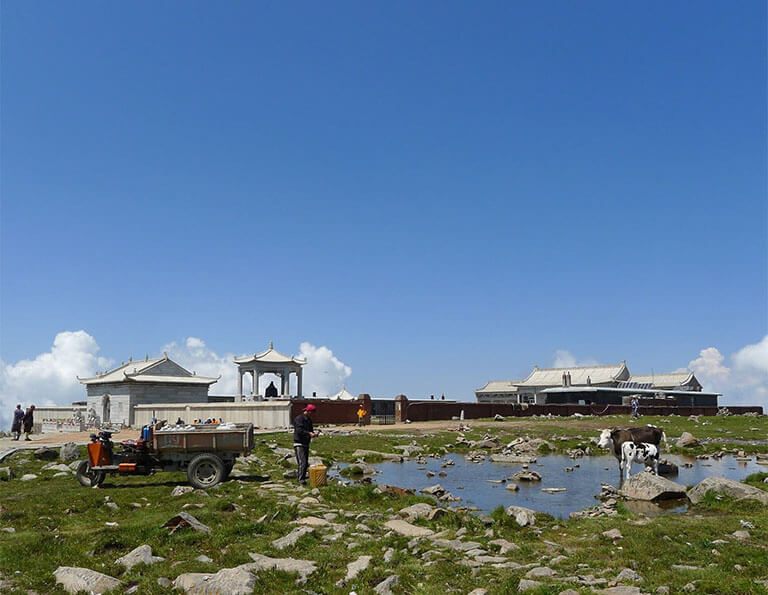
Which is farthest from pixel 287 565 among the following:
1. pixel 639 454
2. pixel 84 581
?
pixel 639 454

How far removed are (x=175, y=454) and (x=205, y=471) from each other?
0.99m

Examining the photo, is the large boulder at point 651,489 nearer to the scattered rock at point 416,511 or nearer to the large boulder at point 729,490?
the large boulder at point 729,490

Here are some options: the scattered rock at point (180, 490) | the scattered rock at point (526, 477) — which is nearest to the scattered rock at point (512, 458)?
the scattered rock at point (526, 477)

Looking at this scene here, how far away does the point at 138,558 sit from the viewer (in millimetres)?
9523

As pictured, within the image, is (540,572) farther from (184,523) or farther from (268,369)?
(268,369)

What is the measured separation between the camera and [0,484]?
57.6 feet

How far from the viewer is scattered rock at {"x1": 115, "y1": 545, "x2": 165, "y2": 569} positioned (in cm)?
941

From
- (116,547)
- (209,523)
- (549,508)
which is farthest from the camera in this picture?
(549,508)

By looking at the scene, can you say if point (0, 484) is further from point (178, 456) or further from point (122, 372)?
point (122, 372)

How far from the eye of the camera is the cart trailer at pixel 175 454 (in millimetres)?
16828

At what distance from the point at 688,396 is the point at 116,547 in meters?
85.3

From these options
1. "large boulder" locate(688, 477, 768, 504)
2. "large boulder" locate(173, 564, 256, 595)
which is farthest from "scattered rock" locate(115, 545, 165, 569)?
"large boulder" locate(688, 477, 768, 504)

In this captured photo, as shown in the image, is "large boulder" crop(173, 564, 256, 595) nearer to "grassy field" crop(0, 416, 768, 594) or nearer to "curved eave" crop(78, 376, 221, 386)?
"grassy field" crop(0, 416, 768, 594)

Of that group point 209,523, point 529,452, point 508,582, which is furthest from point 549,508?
point 529,452
